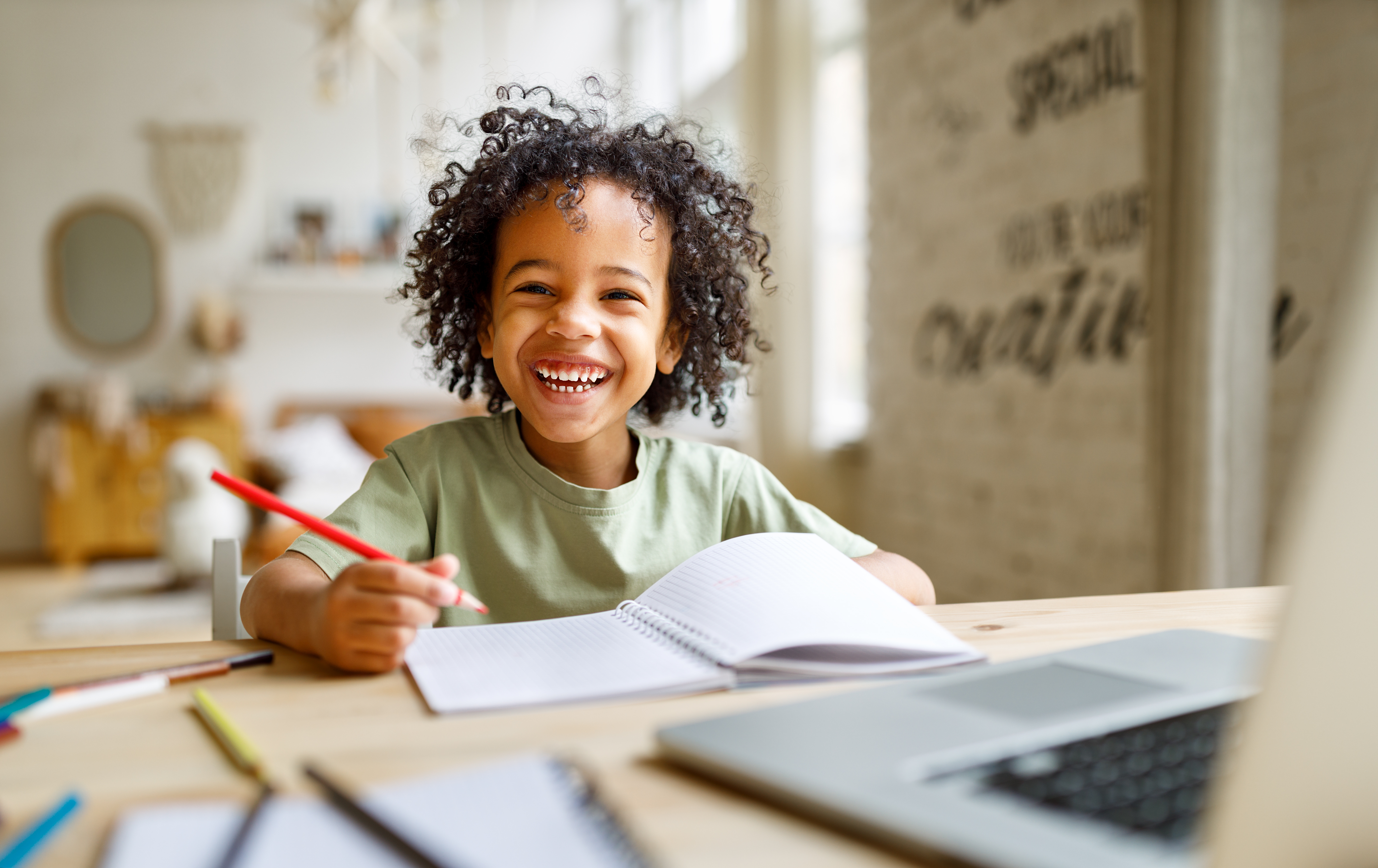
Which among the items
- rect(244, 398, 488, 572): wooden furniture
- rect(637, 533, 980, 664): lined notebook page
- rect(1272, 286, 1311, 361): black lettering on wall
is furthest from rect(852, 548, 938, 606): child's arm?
rect(244, 398, 488, 572): wooden furniture

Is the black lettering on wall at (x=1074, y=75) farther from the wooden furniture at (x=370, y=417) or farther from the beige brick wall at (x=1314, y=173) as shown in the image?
the wooden furniture at (x=370, y=417)

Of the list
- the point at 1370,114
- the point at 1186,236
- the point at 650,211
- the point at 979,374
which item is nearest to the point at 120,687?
the point at 650,211

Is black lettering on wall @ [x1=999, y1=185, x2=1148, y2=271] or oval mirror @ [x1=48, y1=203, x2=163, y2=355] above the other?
oval mirror @ [x1=48, y1=203, x2=163, y2=355]

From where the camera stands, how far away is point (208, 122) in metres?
5.25

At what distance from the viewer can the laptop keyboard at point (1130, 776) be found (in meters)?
0.36

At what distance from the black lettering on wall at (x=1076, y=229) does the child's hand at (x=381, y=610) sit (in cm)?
184

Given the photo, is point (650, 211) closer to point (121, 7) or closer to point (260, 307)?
point (260, 307)

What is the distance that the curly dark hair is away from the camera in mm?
1019

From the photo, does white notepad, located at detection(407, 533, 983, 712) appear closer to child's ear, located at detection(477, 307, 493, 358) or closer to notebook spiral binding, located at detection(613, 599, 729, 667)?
notebook spiral binding, located at detection(613, 599, 729, 667)

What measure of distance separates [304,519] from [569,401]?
0.35 m

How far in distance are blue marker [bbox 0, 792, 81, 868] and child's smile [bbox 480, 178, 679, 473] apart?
0.59 m

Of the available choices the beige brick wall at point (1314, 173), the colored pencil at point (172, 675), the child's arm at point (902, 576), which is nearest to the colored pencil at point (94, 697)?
the colored pencil at point (172, 675)

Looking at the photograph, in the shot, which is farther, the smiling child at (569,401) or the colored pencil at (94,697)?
the smiling child at (569,401)

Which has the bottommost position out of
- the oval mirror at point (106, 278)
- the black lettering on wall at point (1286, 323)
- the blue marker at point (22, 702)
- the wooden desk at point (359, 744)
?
the wooden desk at point (359, 744)
